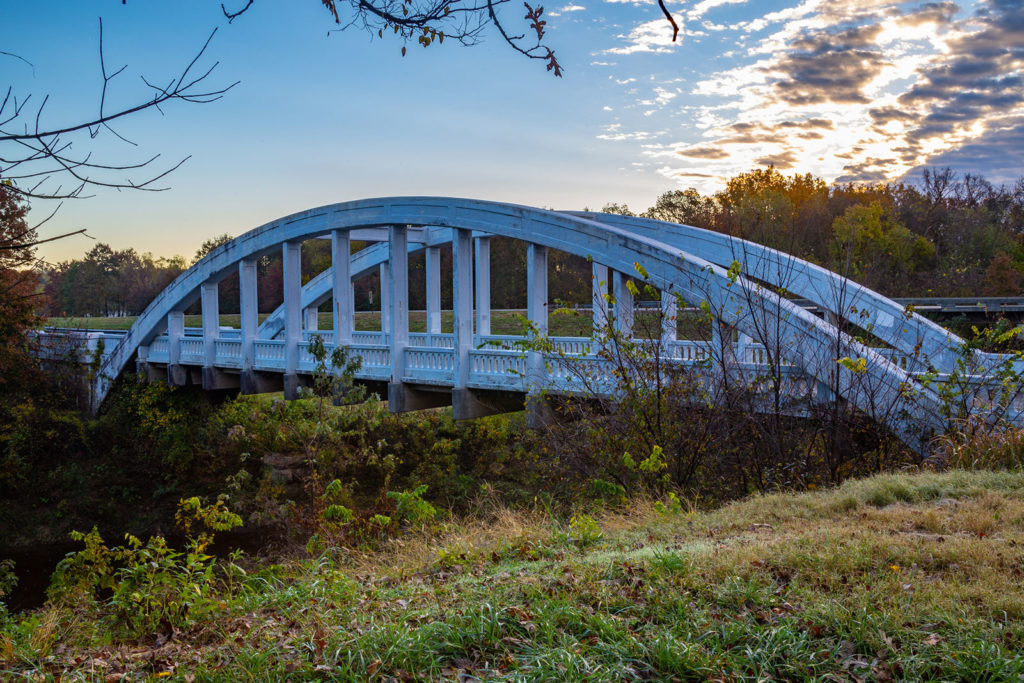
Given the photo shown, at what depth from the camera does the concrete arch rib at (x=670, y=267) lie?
28.2 ft

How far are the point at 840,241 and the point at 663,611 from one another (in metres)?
36.4

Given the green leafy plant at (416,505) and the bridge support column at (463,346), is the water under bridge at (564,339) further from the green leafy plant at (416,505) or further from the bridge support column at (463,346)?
the green leafy plant at (416,505)

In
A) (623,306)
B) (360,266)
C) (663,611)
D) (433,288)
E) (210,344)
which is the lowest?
(663,611)

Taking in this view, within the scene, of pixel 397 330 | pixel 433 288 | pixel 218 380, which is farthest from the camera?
pixel 218 380

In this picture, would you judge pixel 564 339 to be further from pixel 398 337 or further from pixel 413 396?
pixel 413 396

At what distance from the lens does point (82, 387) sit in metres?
23.0

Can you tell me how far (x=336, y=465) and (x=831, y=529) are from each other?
1369 centimetres

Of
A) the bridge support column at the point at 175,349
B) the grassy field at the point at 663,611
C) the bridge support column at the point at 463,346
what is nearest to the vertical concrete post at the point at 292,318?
the bridge support column at the point at 175,349

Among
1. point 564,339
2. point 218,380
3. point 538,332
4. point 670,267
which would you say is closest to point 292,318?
point 218,380

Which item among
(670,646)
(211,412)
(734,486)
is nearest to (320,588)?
(670,646)

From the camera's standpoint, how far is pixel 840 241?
37.0 meters

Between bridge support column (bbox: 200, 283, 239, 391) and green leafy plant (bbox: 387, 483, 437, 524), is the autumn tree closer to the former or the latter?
bridge support column (bbox: 200, 283, 239, 391)

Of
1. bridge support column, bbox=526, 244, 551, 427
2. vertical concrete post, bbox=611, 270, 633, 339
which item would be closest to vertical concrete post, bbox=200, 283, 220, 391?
bridge support column, bbox=526, 244, 551, 427

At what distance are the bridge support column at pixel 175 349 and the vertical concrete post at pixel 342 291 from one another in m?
6.48
